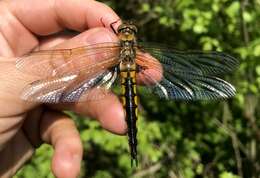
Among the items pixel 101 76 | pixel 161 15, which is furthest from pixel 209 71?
pixel 161 15

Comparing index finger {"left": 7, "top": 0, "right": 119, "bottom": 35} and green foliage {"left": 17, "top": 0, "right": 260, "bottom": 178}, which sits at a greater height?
index finger {"left": 7, "top": 0, "right": 119, "bottom": 35}

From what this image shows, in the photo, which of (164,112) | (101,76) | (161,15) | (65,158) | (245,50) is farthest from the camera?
(164,112)

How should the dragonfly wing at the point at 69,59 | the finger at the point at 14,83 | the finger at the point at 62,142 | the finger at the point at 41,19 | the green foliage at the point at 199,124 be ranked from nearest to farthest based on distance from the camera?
the finger at the point at 62,142
the finger at the point at 14,83
the dragonfly wing at the point at 69,59
the finger at the point at 41,19
the green foliage at the point at 199,124

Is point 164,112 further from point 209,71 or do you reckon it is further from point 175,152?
point 209,71

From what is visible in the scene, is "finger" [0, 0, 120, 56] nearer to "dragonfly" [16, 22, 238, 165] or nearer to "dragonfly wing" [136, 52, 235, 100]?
"dragonfly" [16, 22, 238, 165]

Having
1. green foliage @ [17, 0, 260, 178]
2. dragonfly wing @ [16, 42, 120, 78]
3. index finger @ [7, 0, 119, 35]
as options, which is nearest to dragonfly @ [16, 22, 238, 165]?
dragonfly wing @ [16, 42, 120, 78]

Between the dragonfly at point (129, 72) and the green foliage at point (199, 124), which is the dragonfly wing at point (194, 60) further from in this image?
the green foliage at point (199, 124)

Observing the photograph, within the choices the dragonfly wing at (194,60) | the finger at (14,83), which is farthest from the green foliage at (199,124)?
the finger at (14,83)
